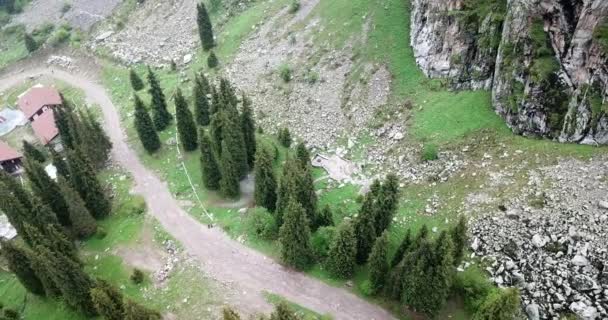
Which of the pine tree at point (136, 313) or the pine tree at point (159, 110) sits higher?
the pine tree at point (159, 110)

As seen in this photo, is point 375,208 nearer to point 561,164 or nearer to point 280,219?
point 280,219

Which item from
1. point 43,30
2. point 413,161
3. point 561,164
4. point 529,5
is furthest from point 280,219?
point 43,30

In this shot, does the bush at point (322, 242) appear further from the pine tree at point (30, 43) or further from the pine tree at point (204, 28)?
the pine tree at point (30, 43)


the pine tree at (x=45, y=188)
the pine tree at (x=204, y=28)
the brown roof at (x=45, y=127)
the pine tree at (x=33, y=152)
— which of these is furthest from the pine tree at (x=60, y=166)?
the pine tree at (x=204, y=28)

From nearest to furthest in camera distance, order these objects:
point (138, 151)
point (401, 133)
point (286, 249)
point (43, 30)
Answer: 1. point (286, 249)
2. point (401, 133)
3. point (138, 151)
4. point (43, 30)

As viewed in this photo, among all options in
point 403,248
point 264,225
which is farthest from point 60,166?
point 403,248

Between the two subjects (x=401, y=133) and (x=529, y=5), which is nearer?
(x=529, y=5)
